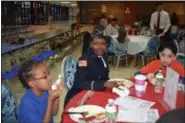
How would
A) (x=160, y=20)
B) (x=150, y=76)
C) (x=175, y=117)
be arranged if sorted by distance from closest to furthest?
(x=175, y=117) → (x=150, y=76) → (x=160, y=20)

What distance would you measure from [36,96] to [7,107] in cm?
22

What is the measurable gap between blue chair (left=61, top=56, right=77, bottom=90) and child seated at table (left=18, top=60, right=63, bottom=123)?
50cm

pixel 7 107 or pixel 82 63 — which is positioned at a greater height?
pixel 82 63

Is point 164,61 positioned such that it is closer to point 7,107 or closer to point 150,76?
point 150,76

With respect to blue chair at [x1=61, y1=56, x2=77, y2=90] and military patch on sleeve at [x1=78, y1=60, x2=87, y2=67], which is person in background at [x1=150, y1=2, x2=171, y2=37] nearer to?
blue chair at [x1=61, y1=56, x2=77, y2=90]

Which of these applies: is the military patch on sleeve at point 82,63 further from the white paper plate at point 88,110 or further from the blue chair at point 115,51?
the blue chair at point 115,51

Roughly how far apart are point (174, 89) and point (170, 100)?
7cm

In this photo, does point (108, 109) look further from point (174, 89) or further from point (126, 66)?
point (126, 66)

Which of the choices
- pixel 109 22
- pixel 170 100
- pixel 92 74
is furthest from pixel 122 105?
pixel 109 22

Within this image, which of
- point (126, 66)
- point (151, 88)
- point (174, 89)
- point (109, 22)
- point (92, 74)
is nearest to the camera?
point (174, 89)

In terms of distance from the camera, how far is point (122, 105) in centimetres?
127

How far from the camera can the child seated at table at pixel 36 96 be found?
1269 mm

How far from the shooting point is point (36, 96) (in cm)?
134

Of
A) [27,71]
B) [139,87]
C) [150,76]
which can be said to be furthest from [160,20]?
[27,71]
